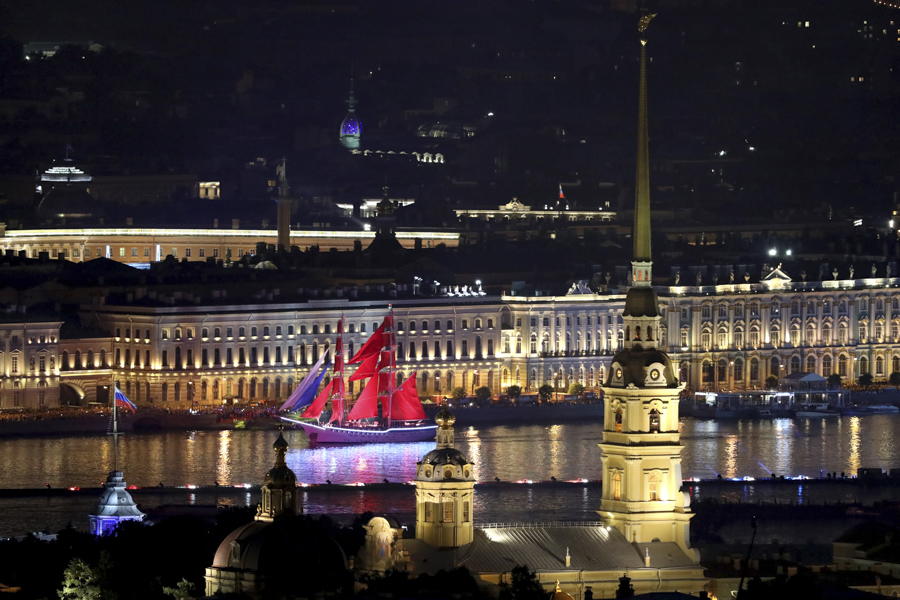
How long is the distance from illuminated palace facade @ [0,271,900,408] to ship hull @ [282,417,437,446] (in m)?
6.58

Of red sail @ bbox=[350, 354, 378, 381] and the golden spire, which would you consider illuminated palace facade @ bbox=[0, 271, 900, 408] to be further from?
the golden spire

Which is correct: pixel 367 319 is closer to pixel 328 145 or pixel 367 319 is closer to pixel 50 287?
pixel 50 287

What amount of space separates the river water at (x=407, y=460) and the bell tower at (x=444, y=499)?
60.2 feet

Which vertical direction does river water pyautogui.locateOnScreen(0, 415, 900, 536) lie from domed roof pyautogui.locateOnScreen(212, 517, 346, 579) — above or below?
above

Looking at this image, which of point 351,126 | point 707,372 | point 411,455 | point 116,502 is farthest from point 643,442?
point 351,126

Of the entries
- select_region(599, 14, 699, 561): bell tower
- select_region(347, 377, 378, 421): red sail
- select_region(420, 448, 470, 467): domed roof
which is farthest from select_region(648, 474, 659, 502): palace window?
select_region(347, 377, 378, 421): red sail

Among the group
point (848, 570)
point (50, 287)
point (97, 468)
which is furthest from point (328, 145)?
point (848, 570)

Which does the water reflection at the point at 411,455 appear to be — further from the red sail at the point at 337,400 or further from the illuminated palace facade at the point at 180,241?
the illuminated palace facade at the point at 180,241

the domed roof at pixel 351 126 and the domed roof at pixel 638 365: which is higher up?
the domed roof at pixel 351 126

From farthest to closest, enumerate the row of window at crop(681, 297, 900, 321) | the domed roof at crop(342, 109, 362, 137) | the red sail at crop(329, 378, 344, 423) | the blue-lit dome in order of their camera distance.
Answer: the domed roof at crop(342, 109, 362, 137) < the blue-lit dome < the row of window at crop(681, 297, 900, 321) < the red sail at crop(329, 378, 344, 423)

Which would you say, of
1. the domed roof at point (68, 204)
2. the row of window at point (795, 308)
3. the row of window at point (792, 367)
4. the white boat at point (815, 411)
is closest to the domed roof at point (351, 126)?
the domed roof at point (68, 204)

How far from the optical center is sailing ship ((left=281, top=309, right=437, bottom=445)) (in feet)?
258

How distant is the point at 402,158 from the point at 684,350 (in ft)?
115

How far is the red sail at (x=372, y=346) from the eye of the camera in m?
82.0
